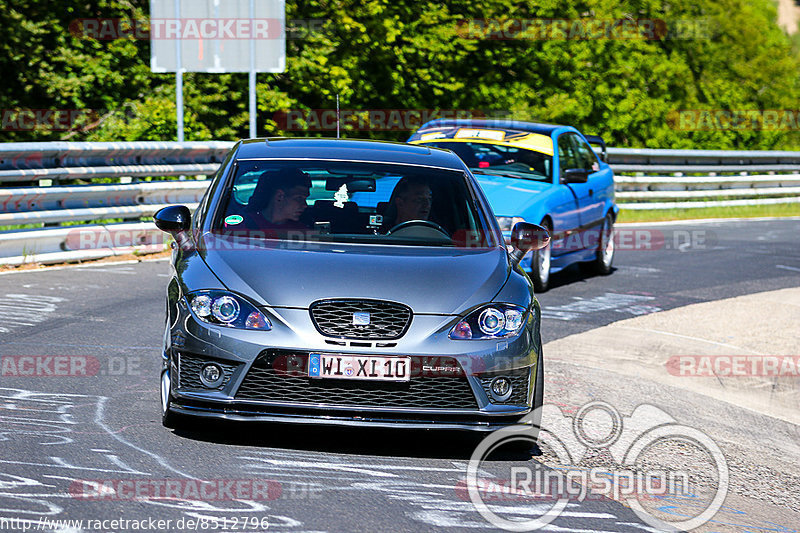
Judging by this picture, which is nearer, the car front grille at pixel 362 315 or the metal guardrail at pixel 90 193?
the car front grille at pixel 362 315

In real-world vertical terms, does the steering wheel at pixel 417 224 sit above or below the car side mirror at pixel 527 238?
above

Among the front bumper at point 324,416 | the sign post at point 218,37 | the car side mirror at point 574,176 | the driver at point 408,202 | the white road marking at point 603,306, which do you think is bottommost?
the white road marking at point 603,306

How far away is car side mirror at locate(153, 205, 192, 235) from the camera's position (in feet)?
22.5

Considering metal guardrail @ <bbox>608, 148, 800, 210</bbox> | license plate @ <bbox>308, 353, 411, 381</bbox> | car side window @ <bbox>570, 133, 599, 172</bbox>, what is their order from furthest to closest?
metal guardrail @ <bbox>608, 148, 800, 210</bbox> → car side window @ <bbox>570, 133, 599, 172</bbox> → license plate @ <bbox>308, 353, 411, 381</bbox>

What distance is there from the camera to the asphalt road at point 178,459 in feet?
15.9

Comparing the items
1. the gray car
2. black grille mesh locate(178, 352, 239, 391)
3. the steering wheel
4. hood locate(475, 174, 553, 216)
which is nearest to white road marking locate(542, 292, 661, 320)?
hood locate(475, 174, 553, 216)

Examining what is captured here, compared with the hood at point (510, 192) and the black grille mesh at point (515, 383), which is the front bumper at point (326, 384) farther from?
the hood at point (510, 192)

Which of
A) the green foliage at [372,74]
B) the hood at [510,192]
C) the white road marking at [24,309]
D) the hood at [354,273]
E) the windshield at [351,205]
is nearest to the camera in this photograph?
the hood at [354,273]

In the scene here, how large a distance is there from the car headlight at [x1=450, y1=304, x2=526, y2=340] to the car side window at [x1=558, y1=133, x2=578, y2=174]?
749cm

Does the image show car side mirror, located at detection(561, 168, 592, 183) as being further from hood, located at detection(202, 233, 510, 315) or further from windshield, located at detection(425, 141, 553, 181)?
hood, located at detection(202, 233, 510, 315)

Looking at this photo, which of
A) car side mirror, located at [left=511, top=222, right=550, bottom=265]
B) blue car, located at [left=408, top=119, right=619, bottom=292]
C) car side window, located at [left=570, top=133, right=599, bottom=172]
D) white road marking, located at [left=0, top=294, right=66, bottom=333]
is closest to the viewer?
car side mirror, located at [left=511, top=222, right=550, bottom=265]

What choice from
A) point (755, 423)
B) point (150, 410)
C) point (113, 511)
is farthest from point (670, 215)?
point (113, 511)

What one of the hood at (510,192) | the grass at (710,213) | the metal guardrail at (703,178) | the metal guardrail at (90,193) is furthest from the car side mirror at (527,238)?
the metal guardrail at (703,178)

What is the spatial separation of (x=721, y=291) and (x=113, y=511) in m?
10.3
